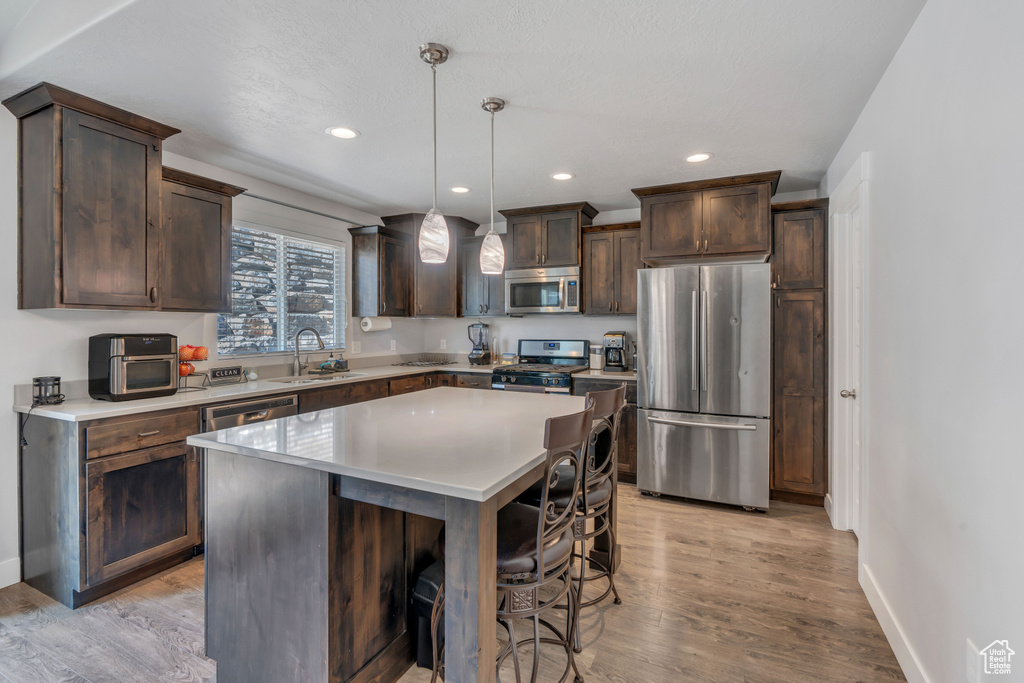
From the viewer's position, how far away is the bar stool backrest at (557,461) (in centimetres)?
143

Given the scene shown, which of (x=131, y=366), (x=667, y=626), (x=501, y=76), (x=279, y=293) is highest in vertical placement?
(x=501, y=76)

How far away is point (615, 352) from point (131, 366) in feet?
11.8

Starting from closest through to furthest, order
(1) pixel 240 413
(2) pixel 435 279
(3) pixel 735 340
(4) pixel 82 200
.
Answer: (4) pixel 82 200
(1) pixel 240 413
(3) pixel 735 340
(2) pixel 435 279

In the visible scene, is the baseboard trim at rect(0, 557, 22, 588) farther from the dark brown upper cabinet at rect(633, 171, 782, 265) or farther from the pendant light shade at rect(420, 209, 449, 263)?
the dark brown upper cabinet at rect(633, 171, 782, 265)

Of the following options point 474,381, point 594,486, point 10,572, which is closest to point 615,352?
point 474,381

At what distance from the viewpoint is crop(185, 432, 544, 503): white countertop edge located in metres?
1.21

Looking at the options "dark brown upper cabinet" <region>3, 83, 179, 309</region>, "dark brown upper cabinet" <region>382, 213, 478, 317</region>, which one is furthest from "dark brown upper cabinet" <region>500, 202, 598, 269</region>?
"dark brown upper cabinet" <region>3, 83, 179, 309</region>

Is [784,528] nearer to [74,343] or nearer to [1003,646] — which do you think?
[1003,646]

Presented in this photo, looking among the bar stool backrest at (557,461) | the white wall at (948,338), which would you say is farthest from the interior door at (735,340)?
the bar stool backrest at (557,461)

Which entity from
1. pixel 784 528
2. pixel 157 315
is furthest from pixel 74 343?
pixel 784 528

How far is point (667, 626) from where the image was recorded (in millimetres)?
2113

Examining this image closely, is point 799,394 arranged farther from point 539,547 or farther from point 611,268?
point 539,547

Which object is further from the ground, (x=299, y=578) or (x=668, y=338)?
(x=668, y=338)

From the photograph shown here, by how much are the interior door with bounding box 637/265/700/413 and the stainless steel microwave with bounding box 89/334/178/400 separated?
3.21m
